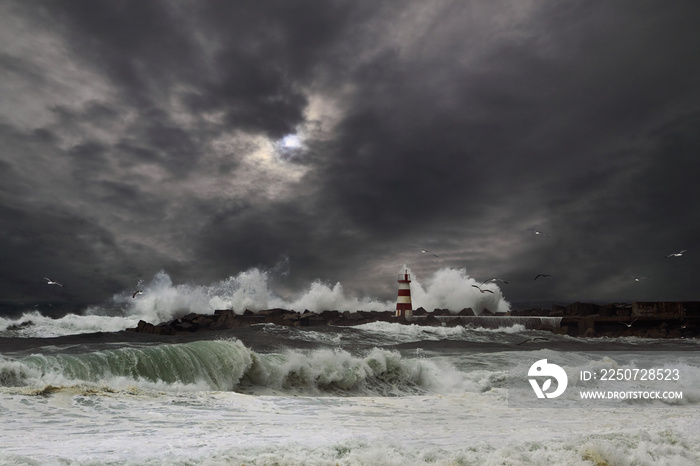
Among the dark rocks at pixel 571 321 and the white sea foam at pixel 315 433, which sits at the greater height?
the dark rocks at pixel 571 321

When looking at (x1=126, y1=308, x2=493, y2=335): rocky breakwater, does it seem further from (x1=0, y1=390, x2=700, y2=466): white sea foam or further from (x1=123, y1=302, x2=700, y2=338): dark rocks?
(x1=0, y1=390, x2=700, y2=466): white sea foam

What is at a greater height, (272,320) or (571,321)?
(272,320)

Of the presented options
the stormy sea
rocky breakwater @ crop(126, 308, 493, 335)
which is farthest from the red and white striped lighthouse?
the stormy sea

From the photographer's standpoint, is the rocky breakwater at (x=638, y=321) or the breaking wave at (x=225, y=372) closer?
the breaking wave at (x=225, y=372)

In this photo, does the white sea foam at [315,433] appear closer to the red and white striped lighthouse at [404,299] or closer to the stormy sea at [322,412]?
the stormy sea at [322,412]

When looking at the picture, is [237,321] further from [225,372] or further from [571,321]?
[571,321]

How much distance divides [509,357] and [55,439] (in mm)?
12879

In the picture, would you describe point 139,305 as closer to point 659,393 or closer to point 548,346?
point 548,346

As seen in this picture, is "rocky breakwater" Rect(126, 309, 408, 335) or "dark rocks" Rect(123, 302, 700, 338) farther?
"dark rocks" Rect(123, 302, 700, 338)

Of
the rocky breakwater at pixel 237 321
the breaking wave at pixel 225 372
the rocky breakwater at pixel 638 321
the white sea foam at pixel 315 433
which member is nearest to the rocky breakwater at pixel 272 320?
the rocky breakwater at pixel 237 321

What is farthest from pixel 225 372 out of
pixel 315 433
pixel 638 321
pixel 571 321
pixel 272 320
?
pixel 638 321

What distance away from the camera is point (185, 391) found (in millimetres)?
7770

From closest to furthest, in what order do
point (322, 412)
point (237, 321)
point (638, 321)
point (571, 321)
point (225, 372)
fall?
point (322, 412) < point (225, 372) < point (237, 321) < point (638, 321) < point (571, 321)

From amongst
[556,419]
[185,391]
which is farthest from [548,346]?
[185,391]
